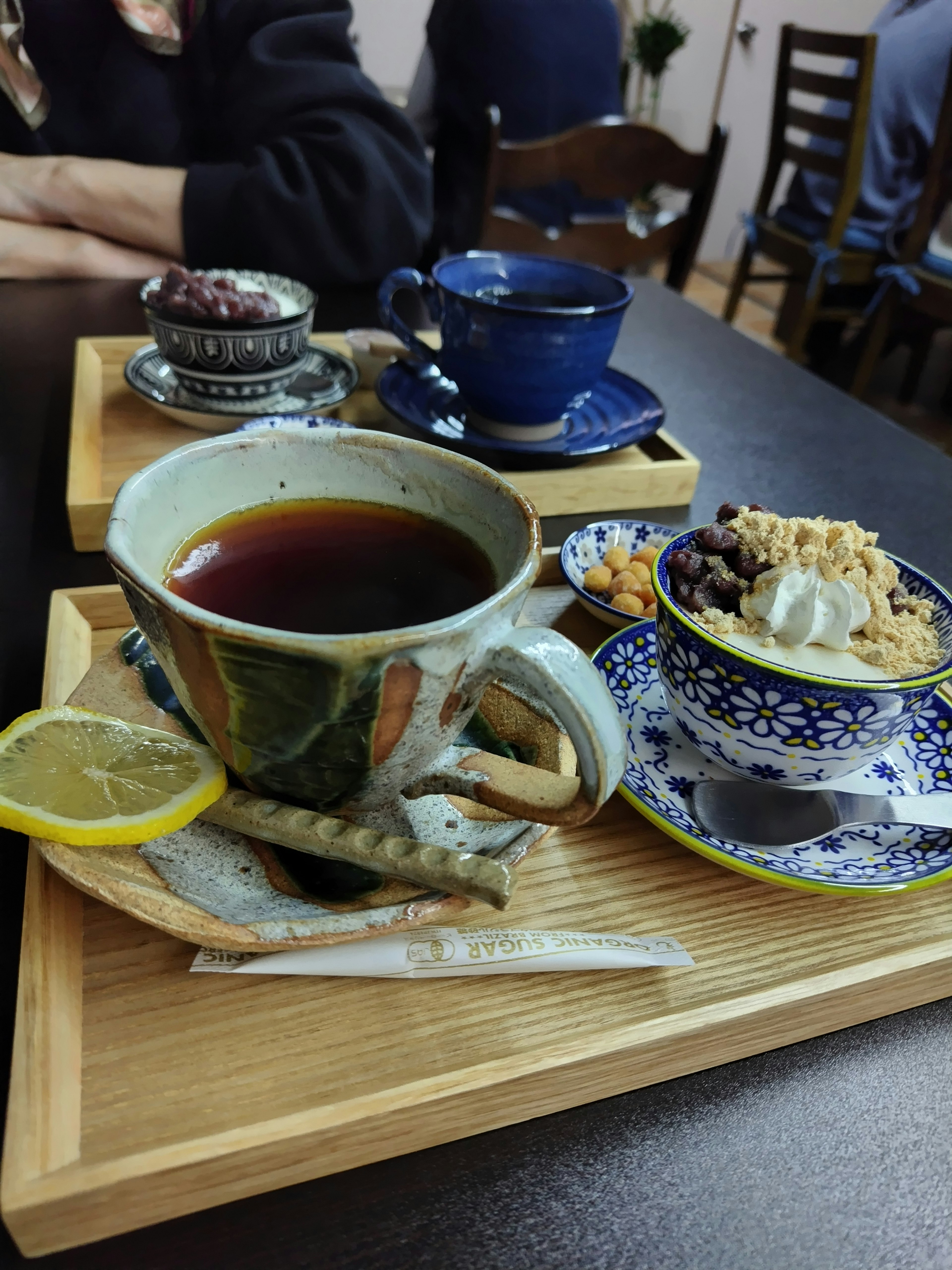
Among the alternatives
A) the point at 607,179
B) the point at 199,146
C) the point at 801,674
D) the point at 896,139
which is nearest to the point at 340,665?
the point at 801,674

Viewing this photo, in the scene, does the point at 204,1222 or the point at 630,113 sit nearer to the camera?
the point at 204,1222

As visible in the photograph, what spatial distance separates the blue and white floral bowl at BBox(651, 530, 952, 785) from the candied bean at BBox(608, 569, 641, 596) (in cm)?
16

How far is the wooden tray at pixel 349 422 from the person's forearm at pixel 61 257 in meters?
0.45

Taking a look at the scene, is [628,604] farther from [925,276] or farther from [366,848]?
[925,276]

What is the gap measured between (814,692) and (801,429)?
778 millimetres

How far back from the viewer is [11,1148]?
347 mm

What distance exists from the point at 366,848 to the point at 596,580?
0.40 metres

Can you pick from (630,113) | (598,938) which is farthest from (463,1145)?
(630,113)

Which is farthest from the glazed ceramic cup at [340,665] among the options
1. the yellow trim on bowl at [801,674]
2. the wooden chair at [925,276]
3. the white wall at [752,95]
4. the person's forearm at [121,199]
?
the white wall at [752,95]

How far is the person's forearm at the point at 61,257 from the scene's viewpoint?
1386 millimetres

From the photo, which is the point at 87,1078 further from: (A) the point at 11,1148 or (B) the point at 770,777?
(B) the point at 770,777

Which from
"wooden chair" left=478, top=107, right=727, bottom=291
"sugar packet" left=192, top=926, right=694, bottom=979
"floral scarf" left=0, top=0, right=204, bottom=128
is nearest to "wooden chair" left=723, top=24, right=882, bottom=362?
"wooden chair" left=478, top=107, right=727, bottom=291

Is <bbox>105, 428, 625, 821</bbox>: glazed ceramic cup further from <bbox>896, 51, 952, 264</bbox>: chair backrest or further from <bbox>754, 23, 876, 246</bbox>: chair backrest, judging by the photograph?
<bbox>754, 23, 876, 246</bbox>: chair backrest

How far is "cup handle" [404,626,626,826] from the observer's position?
1.30 feet
